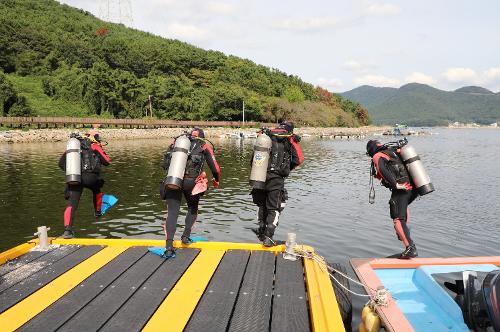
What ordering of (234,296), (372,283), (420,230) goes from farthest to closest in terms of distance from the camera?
(420,230) → (372,283) → (234,296)

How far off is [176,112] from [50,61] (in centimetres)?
3976

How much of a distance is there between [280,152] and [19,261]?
16.8 ft

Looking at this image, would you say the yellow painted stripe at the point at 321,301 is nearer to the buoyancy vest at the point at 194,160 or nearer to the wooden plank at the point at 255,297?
the wooden plank at the point at 255,297

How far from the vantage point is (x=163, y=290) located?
5.39 metres


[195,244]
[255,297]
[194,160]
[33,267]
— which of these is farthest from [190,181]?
[33,267]

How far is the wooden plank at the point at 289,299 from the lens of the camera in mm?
4500

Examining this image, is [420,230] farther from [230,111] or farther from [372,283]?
[230,111]

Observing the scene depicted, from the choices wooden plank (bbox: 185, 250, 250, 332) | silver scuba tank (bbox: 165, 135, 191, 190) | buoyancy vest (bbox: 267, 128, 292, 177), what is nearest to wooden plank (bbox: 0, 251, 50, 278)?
silver scuba tank (bbox: 165, 135, 191, 190)

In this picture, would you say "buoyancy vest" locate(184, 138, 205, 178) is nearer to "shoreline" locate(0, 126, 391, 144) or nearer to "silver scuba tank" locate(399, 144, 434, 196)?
"silver scuba tank" locate(399, 144, 434, 196)

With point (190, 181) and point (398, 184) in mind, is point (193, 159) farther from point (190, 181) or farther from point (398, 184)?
point (398, 184)

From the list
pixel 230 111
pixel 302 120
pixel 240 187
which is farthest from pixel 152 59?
pixel 240 187

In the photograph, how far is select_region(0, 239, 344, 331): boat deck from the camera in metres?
4.50

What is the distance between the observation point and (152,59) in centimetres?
12488

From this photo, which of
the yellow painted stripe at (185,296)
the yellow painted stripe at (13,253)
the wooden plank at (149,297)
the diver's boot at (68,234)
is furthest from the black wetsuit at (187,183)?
the yellow painted stripe at (13,253)
